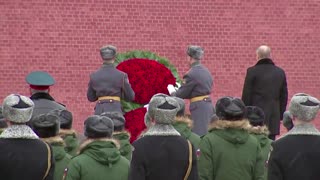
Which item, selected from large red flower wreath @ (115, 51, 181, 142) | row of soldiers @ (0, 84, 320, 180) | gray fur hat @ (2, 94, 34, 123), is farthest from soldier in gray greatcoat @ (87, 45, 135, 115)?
gray fur hat @ (2, 94, 34, 123)

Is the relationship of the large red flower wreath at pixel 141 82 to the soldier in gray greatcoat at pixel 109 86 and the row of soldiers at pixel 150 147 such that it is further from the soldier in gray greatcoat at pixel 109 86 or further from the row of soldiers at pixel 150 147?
the row of soldiers at pixel 150 147

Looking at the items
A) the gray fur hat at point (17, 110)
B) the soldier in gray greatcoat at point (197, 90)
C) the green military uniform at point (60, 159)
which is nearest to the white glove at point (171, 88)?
the soldier in gray greatcoat at point (197, 90)

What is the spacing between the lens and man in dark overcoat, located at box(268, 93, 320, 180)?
356 inches

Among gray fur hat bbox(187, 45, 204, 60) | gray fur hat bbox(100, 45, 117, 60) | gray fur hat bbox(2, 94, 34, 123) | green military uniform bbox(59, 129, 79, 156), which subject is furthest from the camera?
gray fur hat bbox(187, 45, 204, 60)

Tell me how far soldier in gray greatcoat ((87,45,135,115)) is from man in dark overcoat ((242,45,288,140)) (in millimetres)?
1901

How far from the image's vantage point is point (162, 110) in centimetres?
925

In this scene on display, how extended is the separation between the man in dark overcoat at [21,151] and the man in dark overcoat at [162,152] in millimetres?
779

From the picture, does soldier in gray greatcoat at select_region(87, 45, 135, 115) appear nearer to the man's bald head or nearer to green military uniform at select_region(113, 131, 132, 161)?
the man's bald head

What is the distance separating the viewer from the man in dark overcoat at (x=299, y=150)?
904 centimetres

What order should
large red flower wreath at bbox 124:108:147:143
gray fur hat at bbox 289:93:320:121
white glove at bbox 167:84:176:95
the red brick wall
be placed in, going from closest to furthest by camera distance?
gray fur hat at bbox 289:93:320:121
large red flower wreath at bbox 124:108:147:143
white glove at bbox 167:84:176:95
the red brick wall

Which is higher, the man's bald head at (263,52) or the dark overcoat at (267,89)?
the man's bald head at (263,52)

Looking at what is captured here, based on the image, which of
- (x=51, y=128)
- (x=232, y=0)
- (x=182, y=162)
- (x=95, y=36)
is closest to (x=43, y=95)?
(x=51, y=128)

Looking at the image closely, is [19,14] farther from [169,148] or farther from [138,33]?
[169,148]

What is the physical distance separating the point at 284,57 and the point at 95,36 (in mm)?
3947
